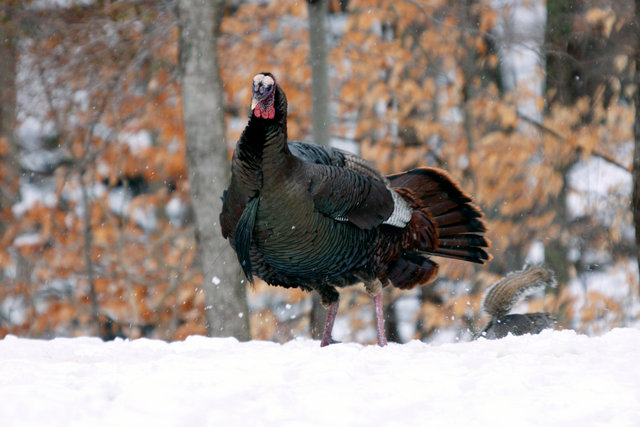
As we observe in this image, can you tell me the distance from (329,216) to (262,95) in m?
0.82

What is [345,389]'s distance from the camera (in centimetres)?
309

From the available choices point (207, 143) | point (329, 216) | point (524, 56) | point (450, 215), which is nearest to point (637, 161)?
point (450, 215)

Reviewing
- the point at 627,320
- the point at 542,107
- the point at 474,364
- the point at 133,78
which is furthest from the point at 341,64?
the point at 474,364

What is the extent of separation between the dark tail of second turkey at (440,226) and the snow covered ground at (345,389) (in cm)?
133

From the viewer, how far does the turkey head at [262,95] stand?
4.25 metres

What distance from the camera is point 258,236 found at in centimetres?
450

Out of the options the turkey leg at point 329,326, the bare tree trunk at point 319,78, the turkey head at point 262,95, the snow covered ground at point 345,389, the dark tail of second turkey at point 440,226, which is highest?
the bare tree trunk at point 319,78

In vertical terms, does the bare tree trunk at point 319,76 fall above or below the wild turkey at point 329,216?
above

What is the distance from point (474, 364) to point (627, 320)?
20.5 feet

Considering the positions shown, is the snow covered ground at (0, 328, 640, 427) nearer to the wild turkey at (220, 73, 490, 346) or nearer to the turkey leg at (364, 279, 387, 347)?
the wild turkey at (220, 73, 490, 346)

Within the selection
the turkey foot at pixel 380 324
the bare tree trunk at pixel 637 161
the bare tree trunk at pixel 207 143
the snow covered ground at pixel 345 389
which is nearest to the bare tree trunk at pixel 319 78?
the bare tree trunk at pixel 207 143

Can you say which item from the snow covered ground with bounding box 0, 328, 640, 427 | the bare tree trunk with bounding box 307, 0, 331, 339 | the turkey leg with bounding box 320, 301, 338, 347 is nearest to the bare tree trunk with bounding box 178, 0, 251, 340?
the bare tree trunk with bounding box 307, 0, 331, 339

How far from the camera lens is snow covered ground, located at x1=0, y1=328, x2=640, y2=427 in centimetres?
274

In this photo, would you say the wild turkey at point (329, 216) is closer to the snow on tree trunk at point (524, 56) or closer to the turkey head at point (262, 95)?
the turkey head at point (262, 95)
